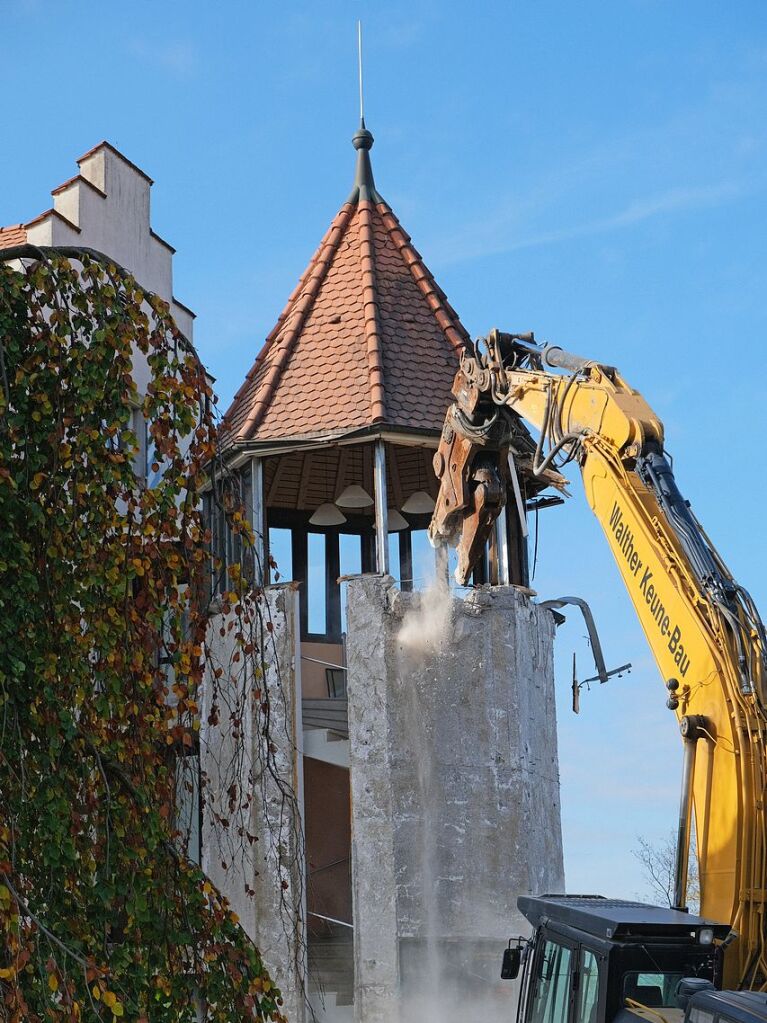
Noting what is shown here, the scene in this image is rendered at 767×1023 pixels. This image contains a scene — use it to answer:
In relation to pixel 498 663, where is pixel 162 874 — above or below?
below

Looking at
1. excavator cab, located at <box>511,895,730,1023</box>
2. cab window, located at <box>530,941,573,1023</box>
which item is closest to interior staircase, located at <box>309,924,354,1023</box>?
cab window, located at <box>530,941,573,1023</box>

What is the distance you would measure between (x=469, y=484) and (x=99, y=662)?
7395 millimetres

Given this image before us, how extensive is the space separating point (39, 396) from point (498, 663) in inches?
367

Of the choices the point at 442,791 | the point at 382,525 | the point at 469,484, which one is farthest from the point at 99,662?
the point at 382,525

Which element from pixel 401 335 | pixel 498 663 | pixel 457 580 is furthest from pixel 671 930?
pixel 401 335

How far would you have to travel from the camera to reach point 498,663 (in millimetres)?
14859

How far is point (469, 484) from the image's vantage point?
13141 mm

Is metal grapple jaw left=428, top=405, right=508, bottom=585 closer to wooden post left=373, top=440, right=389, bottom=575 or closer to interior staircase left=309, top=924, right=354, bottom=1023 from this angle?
wooden post left=373, top=440, right=389, bottom=575

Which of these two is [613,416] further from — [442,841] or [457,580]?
[442,841]

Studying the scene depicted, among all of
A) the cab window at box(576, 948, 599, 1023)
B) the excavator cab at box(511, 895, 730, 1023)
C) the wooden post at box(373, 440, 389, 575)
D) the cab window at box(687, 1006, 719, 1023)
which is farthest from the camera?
the wooden post at box(373, 440, 389, 575)

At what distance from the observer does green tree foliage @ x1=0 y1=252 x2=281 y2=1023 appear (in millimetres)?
5844

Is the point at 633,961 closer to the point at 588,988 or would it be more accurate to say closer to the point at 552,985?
the point at 588,988

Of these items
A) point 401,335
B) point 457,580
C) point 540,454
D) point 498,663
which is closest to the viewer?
point 540,454

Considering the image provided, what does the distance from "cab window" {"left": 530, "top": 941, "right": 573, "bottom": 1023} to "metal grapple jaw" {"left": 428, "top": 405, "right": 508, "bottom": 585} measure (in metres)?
5.16
